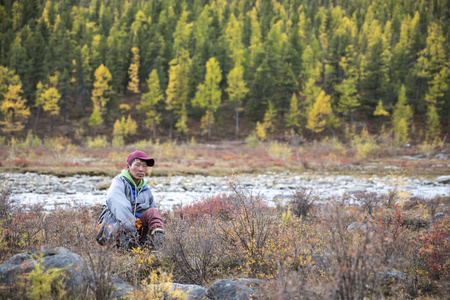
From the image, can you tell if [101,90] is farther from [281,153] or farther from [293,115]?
[281,153]

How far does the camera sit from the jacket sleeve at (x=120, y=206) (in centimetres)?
333

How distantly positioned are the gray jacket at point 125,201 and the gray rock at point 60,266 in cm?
88

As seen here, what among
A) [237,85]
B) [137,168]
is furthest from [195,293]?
[237,85]

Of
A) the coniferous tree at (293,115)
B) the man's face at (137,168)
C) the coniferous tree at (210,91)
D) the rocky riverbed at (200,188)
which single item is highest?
the coniferous tree at (210,91)

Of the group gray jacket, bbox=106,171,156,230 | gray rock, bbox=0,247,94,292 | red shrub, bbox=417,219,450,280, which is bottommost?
red shrub, bbox=417,219,450,280

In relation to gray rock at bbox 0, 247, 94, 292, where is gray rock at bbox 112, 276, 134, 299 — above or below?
below

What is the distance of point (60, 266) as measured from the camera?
7.54ft

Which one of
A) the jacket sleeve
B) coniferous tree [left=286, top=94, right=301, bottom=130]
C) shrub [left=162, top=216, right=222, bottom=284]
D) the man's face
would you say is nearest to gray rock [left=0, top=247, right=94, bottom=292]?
the jacket sleeve

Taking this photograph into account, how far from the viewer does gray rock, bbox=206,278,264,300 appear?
246cm

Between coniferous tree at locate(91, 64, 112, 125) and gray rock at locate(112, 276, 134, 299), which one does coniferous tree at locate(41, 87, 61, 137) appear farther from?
gray rock at locate(112, 276, 134, 299)

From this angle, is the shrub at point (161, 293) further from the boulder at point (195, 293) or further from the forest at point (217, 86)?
the forest at point (217, 86)

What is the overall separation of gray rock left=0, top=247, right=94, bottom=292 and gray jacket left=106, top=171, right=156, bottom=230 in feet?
2.88

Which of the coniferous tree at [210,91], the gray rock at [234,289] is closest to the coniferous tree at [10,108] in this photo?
the coniferous tree at [210,91]

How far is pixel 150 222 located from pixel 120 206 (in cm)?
51
